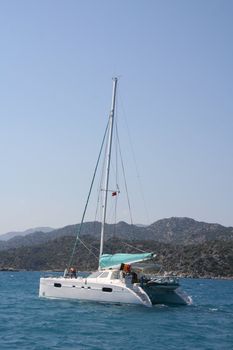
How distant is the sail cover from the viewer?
34.9m

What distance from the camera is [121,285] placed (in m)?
33.1

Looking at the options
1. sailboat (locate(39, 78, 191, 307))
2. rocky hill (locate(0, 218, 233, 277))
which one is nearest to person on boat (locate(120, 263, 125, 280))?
sailboat (locate(39, 78, 191, 307))

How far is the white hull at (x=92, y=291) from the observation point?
3262 cm

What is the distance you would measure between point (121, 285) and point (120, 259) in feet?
8.11

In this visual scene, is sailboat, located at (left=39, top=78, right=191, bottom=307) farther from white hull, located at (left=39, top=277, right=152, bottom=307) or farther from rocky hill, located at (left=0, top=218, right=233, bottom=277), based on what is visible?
rocky hill, located at (left=0, top=218, right=233, bottom=277)

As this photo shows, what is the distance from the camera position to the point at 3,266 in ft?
586

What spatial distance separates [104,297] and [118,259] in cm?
262

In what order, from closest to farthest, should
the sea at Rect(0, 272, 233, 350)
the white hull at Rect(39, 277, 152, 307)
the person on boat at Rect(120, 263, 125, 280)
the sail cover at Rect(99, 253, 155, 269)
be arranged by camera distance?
1. the sea at Rect(0, 272, 233, 350)
2. the white hull at Rect(39, 277, 152, 307)
3. the person on boat at Rect(120, 263, 125, 280)
4. the sail cover at Rect(99, 253, 155, 269)

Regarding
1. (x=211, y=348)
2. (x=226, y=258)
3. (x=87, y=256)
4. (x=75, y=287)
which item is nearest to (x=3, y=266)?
(x=87, y=256)

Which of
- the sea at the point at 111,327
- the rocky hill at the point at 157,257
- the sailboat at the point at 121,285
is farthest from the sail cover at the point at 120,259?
the rocky hill at the point at 157,257

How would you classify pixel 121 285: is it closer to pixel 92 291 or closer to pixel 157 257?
pixel 92 291

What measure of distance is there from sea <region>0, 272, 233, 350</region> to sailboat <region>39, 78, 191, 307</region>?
0.55 m

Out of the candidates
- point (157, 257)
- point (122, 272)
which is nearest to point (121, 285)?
point (122, 272)

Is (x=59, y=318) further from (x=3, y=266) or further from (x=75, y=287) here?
(x=3, y=266)
